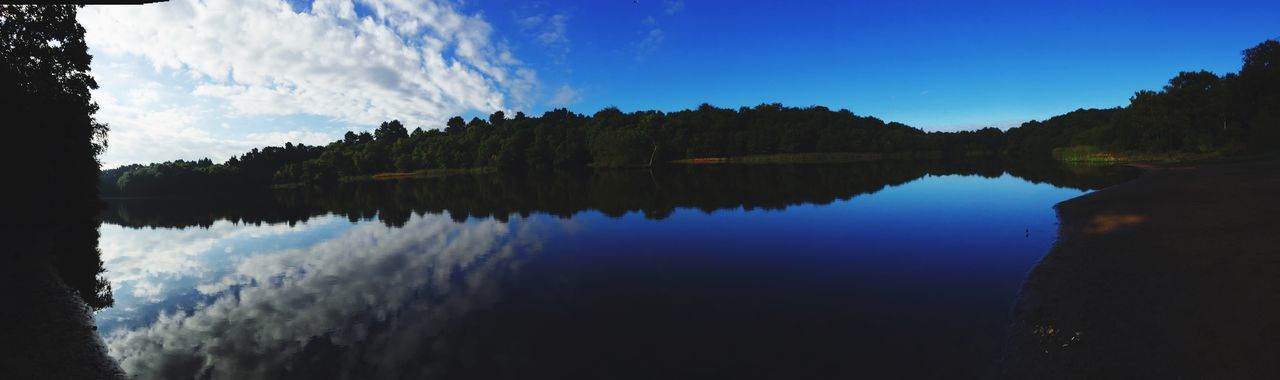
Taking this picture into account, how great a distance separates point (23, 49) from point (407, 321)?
31.9 metres

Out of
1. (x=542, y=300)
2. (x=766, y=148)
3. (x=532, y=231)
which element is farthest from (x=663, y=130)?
(x=542, y=300)

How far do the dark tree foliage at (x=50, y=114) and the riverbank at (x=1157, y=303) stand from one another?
93.9ft

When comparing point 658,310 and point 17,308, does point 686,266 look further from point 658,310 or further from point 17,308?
point 17,308

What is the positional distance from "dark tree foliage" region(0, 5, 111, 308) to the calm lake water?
1932mm

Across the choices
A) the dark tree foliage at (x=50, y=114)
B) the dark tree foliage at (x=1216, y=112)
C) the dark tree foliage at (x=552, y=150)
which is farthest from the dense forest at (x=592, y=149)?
→ the dark tree foliage at (x=50, y=114)

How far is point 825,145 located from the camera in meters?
174

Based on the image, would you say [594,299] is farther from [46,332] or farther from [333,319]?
[46,332]

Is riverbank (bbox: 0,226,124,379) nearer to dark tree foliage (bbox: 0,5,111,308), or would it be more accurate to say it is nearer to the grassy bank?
dark tree foliage (bbox: 0,5,111,308)

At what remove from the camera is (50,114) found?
92.9 feet

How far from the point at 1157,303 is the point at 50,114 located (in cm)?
5034

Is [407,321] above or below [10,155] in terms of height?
below

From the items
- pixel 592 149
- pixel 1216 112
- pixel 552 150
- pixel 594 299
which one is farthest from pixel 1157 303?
pixel 552 150

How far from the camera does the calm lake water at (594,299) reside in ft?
32.3

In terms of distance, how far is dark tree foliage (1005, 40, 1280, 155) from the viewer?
Result: 220 ft
